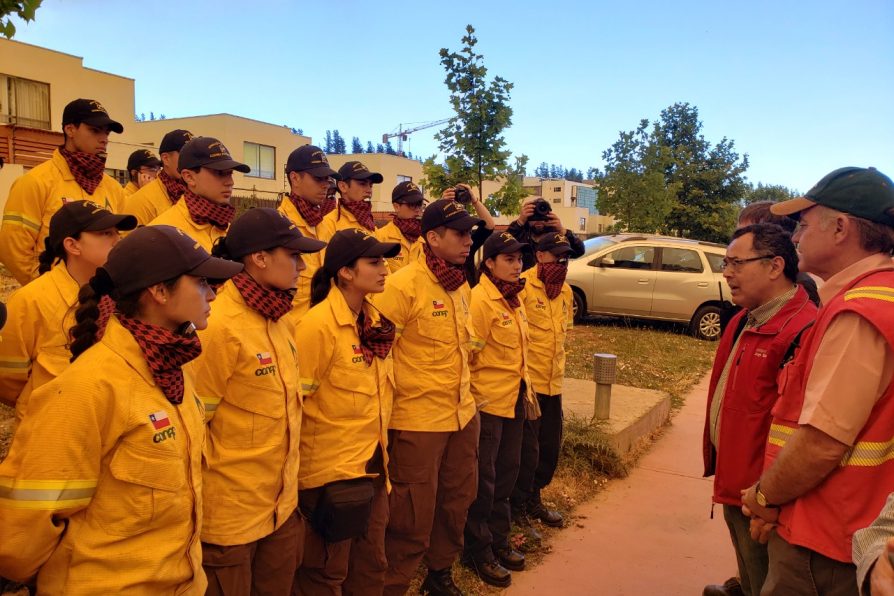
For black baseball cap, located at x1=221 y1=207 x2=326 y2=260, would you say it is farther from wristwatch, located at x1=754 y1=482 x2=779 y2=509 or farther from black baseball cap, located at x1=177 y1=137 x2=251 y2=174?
wristwatch, located at x1=754 y1=482 x2=779 y2=509

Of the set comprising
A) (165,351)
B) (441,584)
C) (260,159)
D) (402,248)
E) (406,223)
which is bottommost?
(441,584)

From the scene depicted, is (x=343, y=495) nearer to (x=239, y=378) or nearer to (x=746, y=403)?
(x=239, y=378)

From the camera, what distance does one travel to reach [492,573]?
12.7 ft

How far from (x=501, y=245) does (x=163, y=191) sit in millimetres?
2580

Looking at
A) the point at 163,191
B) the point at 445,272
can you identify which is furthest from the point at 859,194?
the point at 163,191

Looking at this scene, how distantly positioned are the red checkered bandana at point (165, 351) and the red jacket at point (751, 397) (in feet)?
8.14

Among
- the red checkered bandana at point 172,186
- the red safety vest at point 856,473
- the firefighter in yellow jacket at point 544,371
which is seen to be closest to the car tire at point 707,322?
the firefighter in yellow jacket at point 544,371

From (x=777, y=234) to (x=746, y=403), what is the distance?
861mm

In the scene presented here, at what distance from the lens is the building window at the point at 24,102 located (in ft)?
62.4

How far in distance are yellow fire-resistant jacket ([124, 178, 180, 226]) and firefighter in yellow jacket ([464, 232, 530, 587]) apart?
2437 mm

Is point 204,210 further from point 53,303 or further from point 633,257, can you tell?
point 633,257

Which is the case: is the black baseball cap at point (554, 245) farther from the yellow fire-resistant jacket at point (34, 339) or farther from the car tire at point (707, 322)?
the car tire at point (707, 322)

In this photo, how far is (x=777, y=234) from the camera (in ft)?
10.1

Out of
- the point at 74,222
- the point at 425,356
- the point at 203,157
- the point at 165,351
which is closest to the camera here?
the point at 165,351
